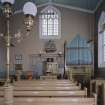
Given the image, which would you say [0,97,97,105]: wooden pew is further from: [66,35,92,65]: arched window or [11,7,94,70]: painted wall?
[11,7,94,70]: painted wall

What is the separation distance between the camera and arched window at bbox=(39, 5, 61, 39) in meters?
15.4

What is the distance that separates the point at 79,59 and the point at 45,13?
3658 millimetres

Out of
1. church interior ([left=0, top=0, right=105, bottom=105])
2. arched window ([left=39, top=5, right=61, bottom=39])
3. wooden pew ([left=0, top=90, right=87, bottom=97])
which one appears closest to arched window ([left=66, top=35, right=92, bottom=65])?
church interior ([left=0, top=0, right=105, bottom=105])

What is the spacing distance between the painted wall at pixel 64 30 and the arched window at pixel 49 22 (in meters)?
0.25

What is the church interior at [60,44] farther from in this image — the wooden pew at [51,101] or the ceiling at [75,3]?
the wooden pew at [51,101]

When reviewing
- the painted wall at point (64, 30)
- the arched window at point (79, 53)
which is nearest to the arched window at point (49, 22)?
the painted wall at point (64, 30)

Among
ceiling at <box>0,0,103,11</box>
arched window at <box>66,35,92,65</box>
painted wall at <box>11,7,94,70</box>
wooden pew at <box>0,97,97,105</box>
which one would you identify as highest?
ceiling at <box>0,0,103,11</box>

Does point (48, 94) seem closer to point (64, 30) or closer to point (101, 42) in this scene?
point (101, 42)

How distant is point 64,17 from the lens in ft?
50.6

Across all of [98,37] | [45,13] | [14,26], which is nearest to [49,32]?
[45,13]

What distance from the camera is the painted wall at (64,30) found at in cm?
1520

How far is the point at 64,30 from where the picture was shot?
1532 cm

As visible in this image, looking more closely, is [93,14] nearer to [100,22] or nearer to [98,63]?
[100,22]

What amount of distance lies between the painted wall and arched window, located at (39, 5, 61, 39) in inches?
9.9
